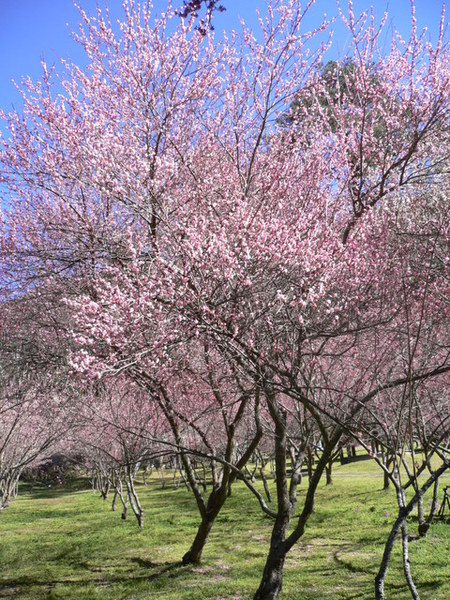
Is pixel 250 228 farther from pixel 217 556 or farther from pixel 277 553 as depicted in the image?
pixel 217 556

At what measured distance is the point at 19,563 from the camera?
15062 millimetres

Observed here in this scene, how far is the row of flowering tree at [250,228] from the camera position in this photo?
643 cm

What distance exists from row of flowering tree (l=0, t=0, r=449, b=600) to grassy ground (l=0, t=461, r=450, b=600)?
285 cm

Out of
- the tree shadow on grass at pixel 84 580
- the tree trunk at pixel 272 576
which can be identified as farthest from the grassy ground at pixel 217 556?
the tree trunk at pixel 272 576

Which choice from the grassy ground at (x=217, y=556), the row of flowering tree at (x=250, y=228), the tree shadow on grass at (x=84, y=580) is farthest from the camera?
the tree shadow on grass at (x=84, y=580)

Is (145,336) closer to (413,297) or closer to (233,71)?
(413,297)

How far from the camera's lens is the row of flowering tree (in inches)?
253

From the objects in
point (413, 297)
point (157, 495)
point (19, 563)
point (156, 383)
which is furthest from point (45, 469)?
point (413, 297)

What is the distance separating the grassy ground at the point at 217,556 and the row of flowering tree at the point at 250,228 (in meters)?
2.85

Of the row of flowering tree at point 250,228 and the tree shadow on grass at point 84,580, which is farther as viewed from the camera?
the tree shadow on grass at point 84,580

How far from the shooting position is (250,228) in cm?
673

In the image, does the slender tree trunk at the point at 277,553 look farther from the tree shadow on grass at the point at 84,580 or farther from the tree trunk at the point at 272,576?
the tree shadow on grass at the point at 84,580

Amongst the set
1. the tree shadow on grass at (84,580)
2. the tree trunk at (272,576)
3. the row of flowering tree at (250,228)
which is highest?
the row of flowering tree at (250,228)

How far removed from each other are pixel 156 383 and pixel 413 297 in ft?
15.3
